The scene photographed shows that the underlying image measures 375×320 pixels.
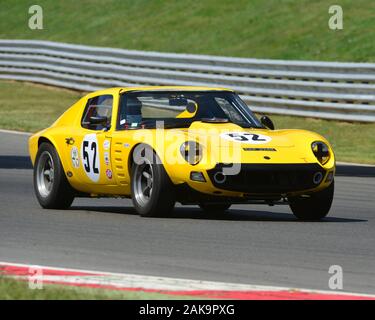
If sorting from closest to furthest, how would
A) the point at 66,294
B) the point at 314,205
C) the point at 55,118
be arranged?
the point at 66,294 < the point at 314,205 < the point at 55,118

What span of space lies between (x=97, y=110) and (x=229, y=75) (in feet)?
42.2

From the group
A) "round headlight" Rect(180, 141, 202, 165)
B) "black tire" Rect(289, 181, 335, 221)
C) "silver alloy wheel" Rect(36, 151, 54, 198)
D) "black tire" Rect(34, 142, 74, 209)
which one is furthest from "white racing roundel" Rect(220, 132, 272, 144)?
"silver alloy wheel" Rect(36, 151, 54, 198)

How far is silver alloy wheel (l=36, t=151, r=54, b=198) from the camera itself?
12836mm

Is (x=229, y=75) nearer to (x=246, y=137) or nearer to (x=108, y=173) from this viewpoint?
(x=108, y=173)

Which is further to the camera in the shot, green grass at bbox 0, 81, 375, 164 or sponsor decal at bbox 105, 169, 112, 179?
green grass at bbox 0, 81, 375, 164

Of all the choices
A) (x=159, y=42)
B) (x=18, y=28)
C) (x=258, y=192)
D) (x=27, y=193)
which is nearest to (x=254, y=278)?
(x=258, y=192)

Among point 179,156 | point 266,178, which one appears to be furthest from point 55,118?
A: point 266,178

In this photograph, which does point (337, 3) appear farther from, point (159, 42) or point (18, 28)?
point (18, 28)

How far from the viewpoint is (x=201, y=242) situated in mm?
9953

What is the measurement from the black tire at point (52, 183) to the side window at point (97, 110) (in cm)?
45

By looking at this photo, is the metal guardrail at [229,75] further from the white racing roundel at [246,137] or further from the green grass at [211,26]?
the white racing roundel at [246,137]

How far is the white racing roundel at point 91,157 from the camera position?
40.1 ft

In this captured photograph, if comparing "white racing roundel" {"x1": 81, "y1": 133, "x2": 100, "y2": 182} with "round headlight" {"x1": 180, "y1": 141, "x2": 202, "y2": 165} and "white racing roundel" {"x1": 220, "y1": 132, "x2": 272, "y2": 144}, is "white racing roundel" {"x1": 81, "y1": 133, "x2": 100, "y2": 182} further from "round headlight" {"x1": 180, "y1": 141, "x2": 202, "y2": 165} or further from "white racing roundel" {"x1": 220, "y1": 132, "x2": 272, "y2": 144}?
"white racing roundel" {"x1": 220, "y1": 132, "x2": 272, "y2": 144}

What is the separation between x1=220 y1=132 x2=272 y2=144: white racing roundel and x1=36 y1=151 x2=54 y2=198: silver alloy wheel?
2.18m
